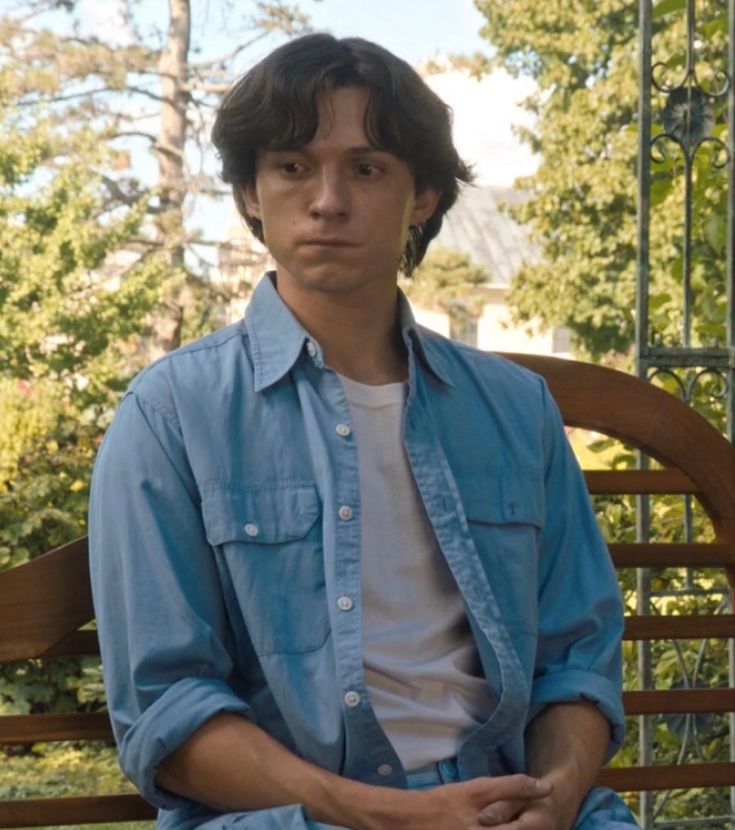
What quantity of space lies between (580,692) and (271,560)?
0.39 m

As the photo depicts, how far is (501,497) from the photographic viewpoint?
1.83 meters

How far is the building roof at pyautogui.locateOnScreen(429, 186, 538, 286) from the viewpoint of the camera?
2488 cm

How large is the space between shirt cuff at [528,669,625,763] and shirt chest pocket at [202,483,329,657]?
305 millimetres

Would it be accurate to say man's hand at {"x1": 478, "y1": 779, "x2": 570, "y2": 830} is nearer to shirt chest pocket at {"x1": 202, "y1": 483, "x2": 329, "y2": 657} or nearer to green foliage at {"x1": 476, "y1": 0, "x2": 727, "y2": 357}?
shirt chest pocket at {"x1": 202, "y1": 483, "x2": 329, "y2": 657}

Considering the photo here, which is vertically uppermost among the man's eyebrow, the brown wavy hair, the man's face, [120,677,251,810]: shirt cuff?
the brown wavy hair

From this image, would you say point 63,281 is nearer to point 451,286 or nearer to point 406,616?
point 451,286

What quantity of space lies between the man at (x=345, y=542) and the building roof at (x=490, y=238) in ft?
73.6

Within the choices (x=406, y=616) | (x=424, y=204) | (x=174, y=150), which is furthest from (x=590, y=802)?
(x=174, y=150)

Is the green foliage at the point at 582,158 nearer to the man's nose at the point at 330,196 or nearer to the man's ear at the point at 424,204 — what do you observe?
the man's ear at the point at 424,204

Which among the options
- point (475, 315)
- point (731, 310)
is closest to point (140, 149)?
point (475, 315)

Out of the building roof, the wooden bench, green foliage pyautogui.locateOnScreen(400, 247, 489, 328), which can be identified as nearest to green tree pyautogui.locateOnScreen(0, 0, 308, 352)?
green foliage pyautogui.locateOnScreen(400, 247, 489, 328)

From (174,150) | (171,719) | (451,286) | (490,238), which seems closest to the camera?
(171,719)

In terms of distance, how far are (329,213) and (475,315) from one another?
20556mm

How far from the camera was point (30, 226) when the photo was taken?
12.9m
